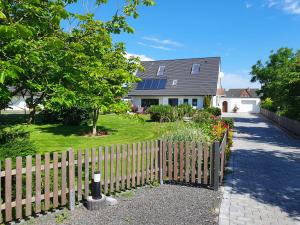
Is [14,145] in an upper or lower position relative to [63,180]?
upper

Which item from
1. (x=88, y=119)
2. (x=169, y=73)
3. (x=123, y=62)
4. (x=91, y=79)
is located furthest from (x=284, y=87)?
(x=169, y=73)

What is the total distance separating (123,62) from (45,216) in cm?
1321

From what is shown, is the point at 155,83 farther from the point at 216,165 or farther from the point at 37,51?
the point at 37,51

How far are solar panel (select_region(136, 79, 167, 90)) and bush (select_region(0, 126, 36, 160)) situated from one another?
37.9m

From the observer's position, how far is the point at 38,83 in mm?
5723

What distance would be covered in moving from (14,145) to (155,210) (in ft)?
10.3

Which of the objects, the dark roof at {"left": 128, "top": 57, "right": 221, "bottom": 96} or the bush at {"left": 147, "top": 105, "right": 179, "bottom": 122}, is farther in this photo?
the dark roof at {"left": 128, "top": 57, "right": 221, "bottom": 96}

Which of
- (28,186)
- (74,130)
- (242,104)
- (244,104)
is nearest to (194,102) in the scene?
(74,130)

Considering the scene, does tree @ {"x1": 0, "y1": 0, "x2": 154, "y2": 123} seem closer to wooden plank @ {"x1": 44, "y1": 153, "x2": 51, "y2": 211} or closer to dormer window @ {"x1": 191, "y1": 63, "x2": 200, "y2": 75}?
wooden plank @ {"x1": 44, "y1": 153, "x2": 51, "y2": 211}

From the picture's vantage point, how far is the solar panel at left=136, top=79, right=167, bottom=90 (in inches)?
1754

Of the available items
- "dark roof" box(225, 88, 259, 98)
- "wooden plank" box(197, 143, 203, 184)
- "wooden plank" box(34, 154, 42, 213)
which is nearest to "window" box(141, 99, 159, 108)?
"dark roof" box(225, 88, 259, 98)

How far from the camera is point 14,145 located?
611 cm

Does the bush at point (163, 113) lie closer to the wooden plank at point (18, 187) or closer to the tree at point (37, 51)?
the tree at point (37, 51)

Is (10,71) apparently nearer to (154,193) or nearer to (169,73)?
(154,193)
